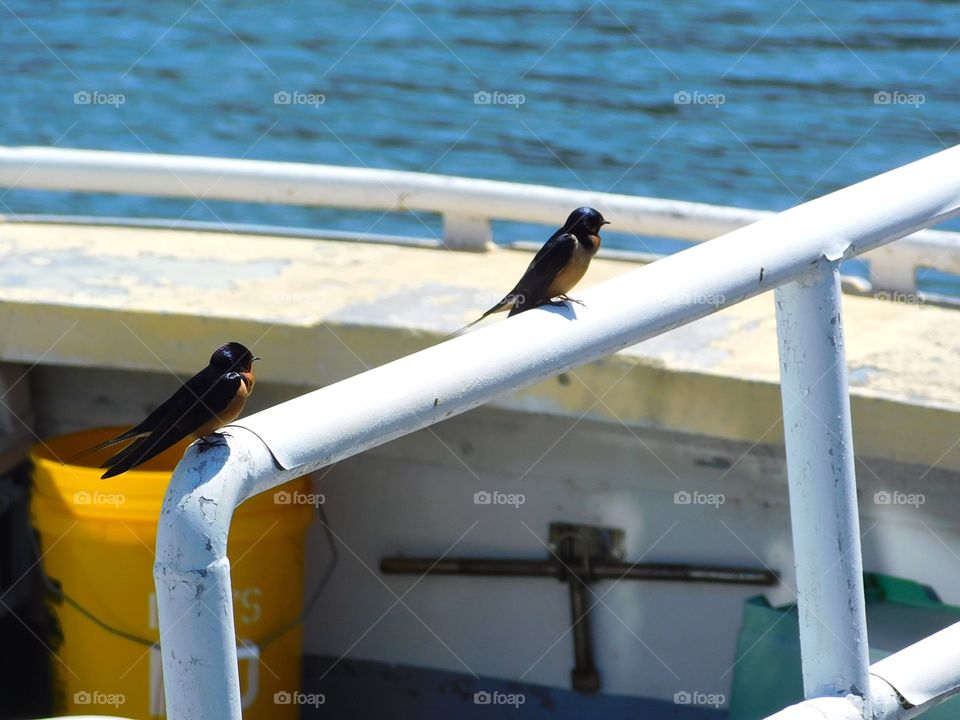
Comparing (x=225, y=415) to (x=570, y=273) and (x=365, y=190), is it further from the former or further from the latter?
(x=365, y=190)

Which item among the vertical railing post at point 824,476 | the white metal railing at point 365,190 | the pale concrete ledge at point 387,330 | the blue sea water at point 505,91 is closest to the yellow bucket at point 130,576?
the pale concrete ledge at point 387,330

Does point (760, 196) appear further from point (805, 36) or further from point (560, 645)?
point (560, 645)

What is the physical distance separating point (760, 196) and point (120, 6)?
953cm

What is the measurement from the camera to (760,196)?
35.1ft

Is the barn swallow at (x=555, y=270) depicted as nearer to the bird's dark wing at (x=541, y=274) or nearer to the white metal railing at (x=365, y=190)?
the bird's dark wing at (x=541, y=274)

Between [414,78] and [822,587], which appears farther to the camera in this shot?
[414,78]

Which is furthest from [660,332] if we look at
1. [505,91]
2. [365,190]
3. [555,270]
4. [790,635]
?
[505,91]

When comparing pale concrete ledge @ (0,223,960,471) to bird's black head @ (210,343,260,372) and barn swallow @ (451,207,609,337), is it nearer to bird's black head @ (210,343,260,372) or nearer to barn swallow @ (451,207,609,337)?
barn swallow @ (451,207,609,337)

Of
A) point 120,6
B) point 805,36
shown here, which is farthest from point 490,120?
point 120,6

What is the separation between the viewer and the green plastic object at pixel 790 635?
2.54 m

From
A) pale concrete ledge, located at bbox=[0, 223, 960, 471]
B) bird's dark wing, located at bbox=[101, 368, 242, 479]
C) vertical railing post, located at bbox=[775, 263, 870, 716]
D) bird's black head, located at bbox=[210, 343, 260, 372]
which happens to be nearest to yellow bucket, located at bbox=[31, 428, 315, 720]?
pale concrete ledge, located at bbox=[0, 223, 960, 471]

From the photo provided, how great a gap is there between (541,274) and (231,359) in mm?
694

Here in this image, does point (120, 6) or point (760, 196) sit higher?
point (120, 6)

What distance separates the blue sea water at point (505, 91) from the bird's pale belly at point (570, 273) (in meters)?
7.46
